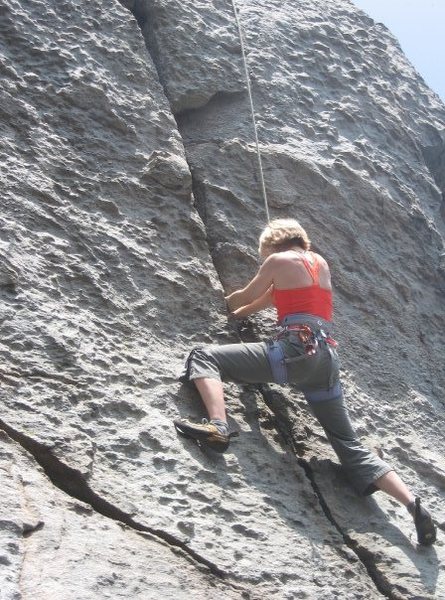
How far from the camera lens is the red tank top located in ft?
14.8

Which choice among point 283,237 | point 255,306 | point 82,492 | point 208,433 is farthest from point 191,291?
point 82,492

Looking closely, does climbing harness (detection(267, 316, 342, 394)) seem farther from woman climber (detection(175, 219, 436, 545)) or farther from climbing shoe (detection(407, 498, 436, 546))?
climbing shoe (detection(407, 498, 436, 546))

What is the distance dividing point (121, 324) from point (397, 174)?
3.50m

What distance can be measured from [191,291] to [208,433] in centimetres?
115

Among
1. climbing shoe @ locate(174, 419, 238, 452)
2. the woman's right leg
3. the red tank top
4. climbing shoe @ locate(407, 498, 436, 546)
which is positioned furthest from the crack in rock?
the red tank top

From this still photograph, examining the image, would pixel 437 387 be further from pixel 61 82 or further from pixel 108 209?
pixel 61 82

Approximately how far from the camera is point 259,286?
4617 mm

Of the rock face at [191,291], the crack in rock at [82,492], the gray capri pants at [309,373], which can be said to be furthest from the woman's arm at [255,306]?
the crack in rock at [82,492]

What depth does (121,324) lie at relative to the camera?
14.5 feet

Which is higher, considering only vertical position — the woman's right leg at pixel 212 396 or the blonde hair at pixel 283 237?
the blonde hair at pixel 283 237

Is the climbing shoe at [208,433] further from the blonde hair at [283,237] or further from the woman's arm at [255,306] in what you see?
the blonde hair at [283,237]

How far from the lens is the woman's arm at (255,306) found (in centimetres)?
474

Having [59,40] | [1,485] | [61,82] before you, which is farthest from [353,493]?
[59,40]

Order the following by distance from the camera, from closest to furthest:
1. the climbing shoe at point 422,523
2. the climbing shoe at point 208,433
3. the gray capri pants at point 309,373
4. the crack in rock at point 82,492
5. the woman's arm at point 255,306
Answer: the crack in rock at point 82,492 → the climbing shoe at point 208,433 → the climbing shoe at point 422,523 → the gray capri pants at point 309,373 → the woman's arm at point 255,306
